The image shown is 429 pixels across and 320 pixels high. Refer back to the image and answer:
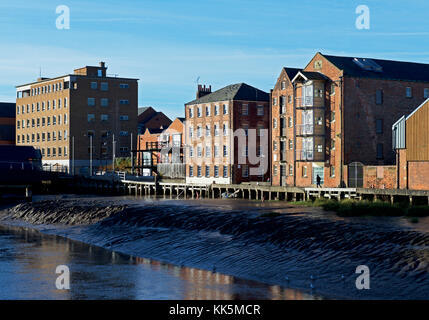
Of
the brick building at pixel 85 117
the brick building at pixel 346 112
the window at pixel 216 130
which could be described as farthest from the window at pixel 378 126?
the brick building at pixel 85 117

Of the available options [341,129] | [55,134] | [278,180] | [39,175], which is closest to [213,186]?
[278,180]

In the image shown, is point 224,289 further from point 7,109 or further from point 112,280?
point 7,109

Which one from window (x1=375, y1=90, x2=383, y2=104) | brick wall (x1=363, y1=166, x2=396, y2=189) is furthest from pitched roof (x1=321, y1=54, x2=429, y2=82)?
brick wall (x1=363, y1=166, x2=396, y2=189)

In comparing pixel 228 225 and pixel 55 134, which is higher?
pixel 55 134

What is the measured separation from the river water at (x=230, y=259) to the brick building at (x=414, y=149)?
1642 cm

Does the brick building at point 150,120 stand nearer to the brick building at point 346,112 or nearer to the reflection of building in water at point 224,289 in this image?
the brick building at point 346,112

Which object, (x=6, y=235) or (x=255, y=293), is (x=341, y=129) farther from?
(x=255, y=293)

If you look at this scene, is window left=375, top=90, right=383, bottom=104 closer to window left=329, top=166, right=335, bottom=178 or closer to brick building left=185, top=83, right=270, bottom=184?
window left=329, top=166, right=335, bottom=178

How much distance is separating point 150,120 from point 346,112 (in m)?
85.0

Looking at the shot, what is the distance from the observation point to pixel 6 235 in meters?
48.2

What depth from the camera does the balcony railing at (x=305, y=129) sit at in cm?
7294

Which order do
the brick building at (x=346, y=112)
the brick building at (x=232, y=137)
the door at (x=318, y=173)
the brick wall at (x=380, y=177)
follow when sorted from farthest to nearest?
the brick building at (x=232, y=137), the door at (x=318, y=173), the brick building at (x=346, y=112), the brick wall at (x=380, y=177)

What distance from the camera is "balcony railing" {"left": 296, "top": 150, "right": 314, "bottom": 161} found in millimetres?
72938
